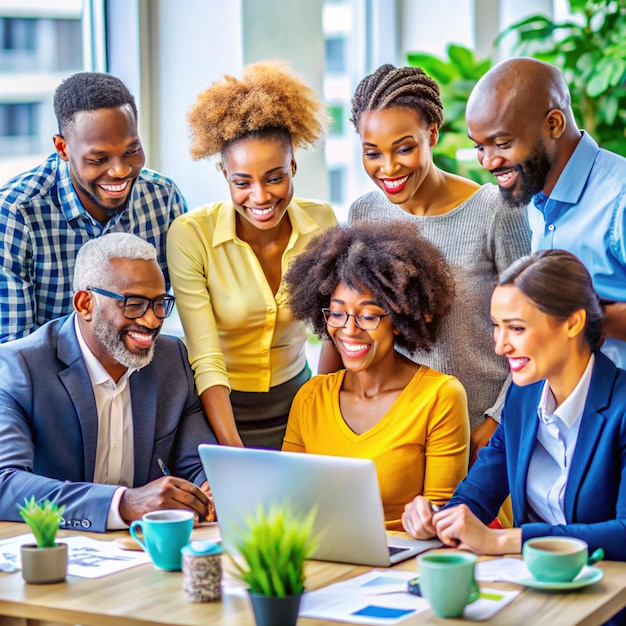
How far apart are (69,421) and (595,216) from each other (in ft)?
4.77

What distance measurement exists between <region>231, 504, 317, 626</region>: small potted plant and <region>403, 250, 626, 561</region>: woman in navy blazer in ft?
1.89

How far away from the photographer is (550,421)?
7.84 feet

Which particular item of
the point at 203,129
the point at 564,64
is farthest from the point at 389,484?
the point at 564,64

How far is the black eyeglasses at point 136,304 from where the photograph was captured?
282 centimetres

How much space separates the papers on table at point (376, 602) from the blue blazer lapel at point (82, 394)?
0.97 meters

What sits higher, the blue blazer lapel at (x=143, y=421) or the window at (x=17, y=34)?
the window at (x=17, y=34)

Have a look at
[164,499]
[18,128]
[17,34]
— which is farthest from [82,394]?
[17,34]

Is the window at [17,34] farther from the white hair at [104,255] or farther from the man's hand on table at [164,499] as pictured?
the man's hand on table at [164,499]

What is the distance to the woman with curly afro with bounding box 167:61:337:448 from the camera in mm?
3051

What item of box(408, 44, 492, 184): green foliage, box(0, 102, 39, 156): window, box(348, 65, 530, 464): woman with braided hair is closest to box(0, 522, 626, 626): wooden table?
box(348, 65, 530, 464): woman with braided hair

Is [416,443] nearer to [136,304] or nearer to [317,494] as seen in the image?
[317,494]

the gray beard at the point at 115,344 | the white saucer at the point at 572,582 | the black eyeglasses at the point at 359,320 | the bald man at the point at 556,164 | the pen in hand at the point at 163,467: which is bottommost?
the white saucer at the point at 572,582

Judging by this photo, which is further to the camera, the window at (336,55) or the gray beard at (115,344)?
the window at (336,55)

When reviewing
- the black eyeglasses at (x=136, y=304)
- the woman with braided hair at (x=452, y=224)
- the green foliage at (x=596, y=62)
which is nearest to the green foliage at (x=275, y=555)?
the black eyeglasses at (x=136, y=304)
